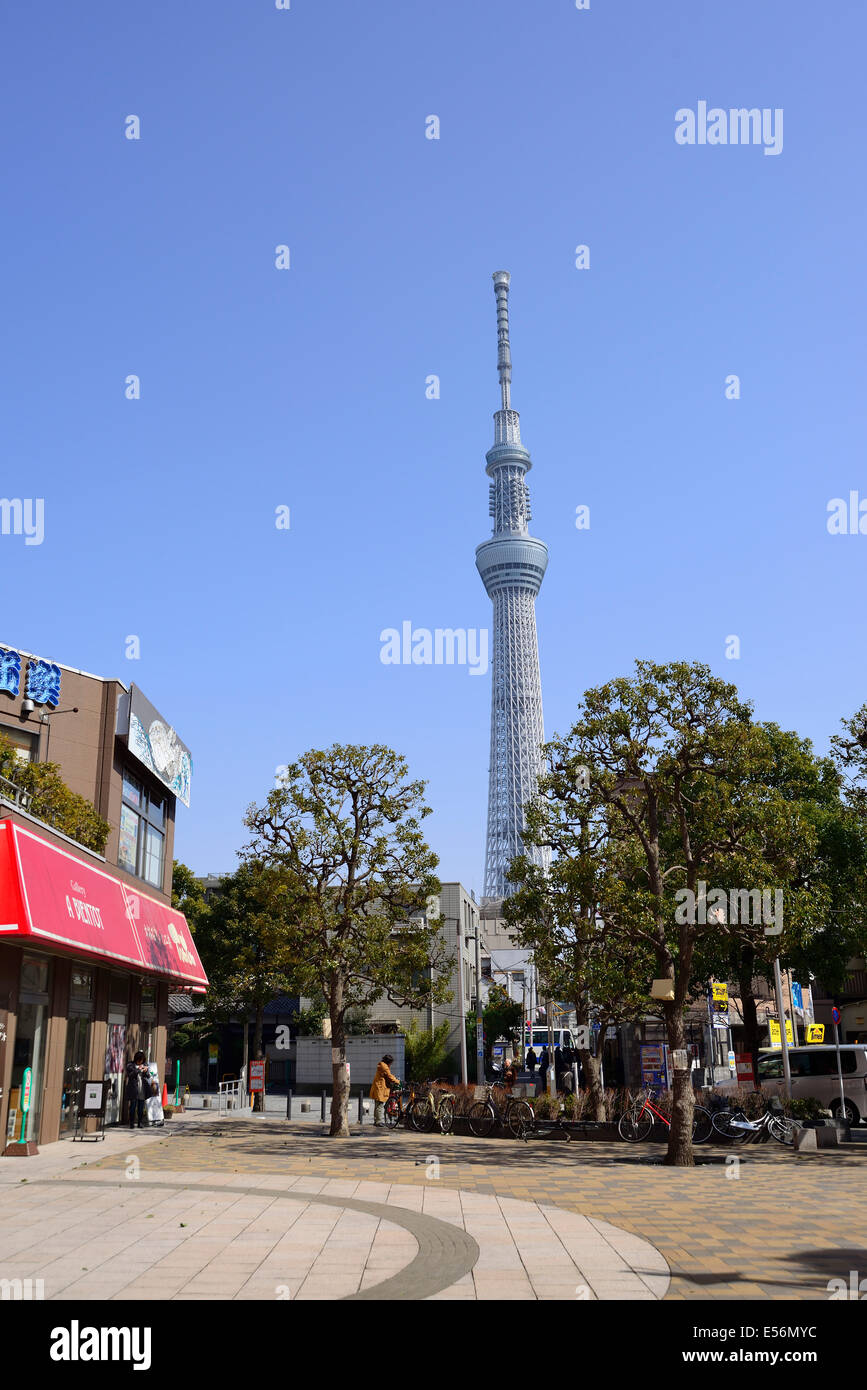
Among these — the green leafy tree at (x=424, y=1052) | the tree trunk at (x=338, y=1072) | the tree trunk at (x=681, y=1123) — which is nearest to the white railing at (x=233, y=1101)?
the green leafy tree at (x=424, y=1052)

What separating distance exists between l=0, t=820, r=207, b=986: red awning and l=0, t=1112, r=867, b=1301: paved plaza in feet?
12.9

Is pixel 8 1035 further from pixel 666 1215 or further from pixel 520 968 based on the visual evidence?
pixel 520 968

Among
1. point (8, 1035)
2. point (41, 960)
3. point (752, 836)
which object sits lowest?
point (8, 1035)

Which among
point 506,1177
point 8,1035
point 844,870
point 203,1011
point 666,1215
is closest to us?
point 666,1215

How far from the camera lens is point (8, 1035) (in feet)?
66.0

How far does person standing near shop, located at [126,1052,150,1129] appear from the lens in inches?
1097

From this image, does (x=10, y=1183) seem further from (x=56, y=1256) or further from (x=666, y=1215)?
(x=666, y=1215)

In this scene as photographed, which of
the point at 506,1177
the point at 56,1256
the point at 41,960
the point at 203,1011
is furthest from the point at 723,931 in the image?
the point at 203,1011

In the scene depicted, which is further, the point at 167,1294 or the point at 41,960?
the point at 41,960

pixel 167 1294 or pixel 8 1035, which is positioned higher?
pixel 8 1035

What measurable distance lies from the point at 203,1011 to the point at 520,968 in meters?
16.7

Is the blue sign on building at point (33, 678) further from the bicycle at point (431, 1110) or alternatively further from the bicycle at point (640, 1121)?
the bicycle at point (640, 1121)

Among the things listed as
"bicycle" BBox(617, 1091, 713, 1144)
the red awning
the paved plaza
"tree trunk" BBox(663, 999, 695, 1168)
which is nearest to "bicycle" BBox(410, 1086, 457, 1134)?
the paved plaza
